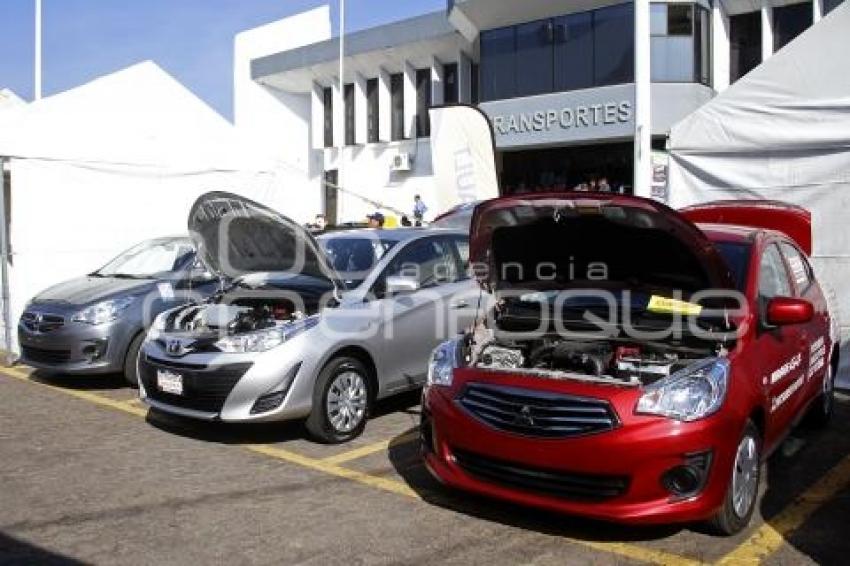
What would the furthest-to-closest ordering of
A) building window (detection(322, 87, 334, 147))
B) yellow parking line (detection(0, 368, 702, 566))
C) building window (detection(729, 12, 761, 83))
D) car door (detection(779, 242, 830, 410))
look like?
building window (detection(322, 87, 334, 147)) < building window (detection(729, 12, 761, 83)) < car door (detection(779, 242, 830, 410)) < yellow parking line (detection(0, 368, 702, 566))

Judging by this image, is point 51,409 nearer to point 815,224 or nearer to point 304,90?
point 815,224

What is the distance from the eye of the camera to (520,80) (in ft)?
82.6

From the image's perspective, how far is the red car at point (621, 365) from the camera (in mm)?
4129

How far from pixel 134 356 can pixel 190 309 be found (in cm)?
172

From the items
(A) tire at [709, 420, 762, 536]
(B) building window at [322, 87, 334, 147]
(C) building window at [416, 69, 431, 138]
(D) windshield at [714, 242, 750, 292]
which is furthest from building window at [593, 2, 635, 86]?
(A) tire at [709, 420, 762, 536]

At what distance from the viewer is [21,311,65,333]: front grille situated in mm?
8219

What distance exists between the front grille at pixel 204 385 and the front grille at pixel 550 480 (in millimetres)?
2145

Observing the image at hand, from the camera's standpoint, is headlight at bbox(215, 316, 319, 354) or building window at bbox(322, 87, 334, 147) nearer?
headlight at bbox(215, 316, 319, 354)

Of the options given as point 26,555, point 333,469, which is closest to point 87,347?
point 333,469

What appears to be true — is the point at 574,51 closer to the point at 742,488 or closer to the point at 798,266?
the point at 798,266

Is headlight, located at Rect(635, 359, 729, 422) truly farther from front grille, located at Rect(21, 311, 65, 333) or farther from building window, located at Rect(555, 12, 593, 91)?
building window, located at Rect(555, 12, 593, 91)

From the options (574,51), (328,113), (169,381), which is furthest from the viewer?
(328,113)

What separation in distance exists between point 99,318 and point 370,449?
11.6 ft

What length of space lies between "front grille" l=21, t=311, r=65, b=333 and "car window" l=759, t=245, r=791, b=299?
631cm
